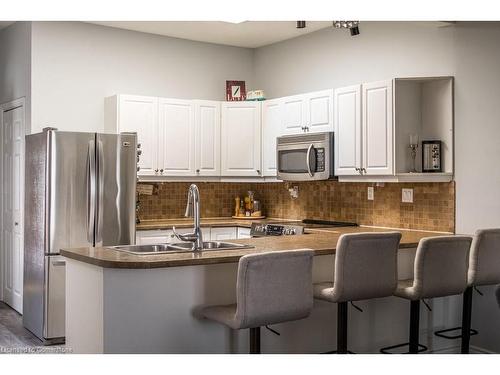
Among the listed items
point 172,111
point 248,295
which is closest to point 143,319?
point 248,295

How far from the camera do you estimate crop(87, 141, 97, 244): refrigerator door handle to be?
527 cm

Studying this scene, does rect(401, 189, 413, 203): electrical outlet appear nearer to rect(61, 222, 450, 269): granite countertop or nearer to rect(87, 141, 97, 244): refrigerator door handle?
rect(61, 222, 450, 269): granite countertop

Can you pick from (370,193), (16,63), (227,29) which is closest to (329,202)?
(370,193)

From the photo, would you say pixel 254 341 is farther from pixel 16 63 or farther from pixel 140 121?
pixel 16 63

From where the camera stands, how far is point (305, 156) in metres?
5.92

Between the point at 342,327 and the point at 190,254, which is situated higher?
the point at 190,254

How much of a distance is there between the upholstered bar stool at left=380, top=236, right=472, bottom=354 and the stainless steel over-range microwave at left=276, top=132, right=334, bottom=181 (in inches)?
70.5

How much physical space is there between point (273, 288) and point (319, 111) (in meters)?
2.83

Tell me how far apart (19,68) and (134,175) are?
1693 millimetres

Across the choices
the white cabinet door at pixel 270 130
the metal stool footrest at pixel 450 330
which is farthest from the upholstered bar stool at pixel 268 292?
the white cabinet door at pixel 270 130

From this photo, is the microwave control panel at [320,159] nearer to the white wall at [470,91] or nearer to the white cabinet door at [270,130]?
the white cabinet door at [270,130]

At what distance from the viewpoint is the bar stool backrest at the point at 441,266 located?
397cm
